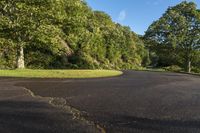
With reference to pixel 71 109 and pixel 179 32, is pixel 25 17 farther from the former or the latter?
pixel 179 32

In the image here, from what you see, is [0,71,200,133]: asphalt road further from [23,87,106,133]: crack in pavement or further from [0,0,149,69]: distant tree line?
[0,0,149,69]: distant tree line

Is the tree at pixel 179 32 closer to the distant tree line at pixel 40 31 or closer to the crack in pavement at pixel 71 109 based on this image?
the distant tree line at pixel 40 31

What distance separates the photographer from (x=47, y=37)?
1195 inches

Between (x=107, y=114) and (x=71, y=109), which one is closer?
(x=107, y=114)

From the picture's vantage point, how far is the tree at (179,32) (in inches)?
2087

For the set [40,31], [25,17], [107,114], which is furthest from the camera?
[25,17]

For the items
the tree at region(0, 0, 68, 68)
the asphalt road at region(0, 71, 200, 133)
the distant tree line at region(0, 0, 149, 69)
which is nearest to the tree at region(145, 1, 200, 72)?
the distant tree line at region(0, 0, 149, 69)

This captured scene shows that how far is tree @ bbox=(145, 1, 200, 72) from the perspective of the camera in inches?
2087

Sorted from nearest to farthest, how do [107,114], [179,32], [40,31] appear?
[107,114] < [40,31] < [179,32]

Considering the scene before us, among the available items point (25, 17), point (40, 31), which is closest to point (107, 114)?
point (40, 31)

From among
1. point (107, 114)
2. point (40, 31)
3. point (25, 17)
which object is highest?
point (25, 17)

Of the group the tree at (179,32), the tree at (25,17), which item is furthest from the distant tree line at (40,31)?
the tree at (179,32)

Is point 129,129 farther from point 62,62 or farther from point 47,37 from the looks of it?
point 62,62

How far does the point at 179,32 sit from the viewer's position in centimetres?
5344
